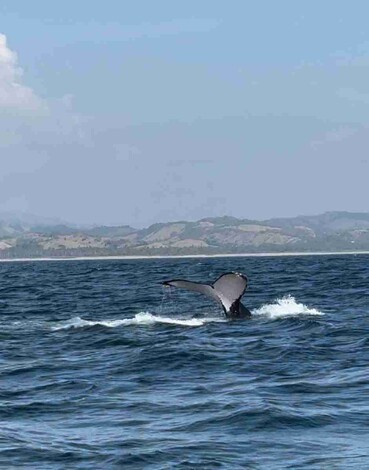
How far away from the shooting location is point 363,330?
2595 centimetres

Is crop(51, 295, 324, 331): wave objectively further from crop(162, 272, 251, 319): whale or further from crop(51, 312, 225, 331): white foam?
Result: crop(162, 272, 251, 319): whale

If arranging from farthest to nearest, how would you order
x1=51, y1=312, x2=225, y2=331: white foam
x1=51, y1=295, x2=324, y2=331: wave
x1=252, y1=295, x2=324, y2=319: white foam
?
x1=252, y1=295, x2=324, y2=319: white foam < x1=51, y1=295, x2=324, y2=331: wave < x1=51, y1=312, x2=225, y2=331: white foam

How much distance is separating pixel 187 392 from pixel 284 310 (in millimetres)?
16109

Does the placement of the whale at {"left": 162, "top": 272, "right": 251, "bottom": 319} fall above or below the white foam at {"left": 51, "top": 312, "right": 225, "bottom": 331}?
above

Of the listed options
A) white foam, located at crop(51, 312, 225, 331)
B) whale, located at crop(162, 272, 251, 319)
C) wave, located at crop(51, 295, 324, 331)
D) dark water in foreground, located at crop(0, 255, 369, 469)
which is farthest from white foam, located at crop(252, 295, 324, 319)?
whale, located at crop(162, 272, 251, 319)

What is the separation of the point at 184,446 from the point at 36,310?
24774 millimetres

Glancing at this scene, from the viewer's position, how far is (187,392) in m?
16.8

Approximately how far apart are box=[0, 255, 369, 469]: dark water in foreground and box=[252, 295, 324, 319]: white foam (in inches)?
16.2

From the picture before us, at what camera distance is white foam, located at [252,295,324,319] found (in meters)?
31.2

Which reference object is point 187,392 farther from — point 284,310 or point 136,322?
point 284,310

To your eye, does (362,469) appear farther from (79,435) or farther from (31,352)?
(31,352)

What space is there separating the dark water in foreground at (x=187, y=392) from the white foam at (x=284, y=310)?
1.35 feet

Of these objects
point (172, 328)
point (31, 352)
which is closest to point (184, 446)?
point (31, 352)

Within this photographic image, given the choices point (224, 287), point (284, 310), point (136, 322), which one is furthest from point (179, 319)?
point (224, 287)
